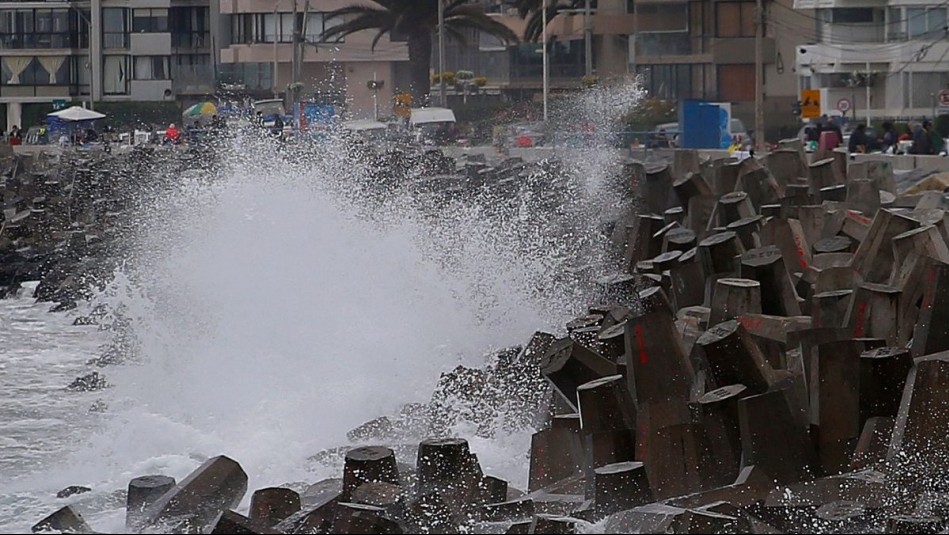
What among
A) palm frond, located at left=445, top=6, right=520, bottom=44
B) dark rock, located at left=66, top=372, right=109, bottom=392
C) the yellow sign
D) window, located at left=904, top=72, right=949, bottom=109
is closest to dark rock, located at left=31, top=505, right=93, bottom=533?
dark rock, located at left=66, top=372, right=109, bottom=392

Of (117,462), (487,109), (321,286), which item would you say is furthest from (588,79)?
(117,462)

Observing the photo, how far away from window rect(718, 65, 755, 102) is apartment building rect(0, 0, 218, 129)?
10415 mm

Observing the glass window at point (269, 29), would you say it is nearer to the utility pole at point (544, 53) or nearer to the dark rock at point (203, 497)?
the utility pole at point (544, 53)

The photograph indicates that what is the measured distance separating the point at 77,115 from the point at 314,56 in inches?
277

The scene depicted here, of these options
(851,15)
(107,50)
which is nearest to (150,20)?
(107,50)

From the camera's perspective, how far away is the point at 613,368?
6133 millimetres

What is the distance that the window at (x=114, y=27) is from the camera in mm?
34125

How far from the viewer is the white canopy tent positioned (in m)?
36.0

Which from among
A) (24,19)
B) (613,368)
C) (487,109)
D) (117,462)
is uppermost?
(24,19)

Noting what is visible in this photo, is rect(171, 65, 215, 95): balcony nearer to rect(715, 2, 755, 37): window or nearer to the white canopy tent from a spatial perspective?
the white canopy tent

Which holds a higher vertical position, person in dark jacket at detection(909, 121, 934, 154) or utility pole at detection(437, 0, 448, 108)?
utility pole at detection(437, 0, 448, 108)

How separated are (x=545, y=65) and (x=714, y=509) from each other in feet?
83.2

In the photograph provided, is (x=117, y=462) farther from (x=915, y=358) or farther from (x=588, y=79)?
(x=588, y=79)

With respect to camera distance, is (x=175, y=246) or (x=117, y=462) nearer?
(x=117, y=462)
